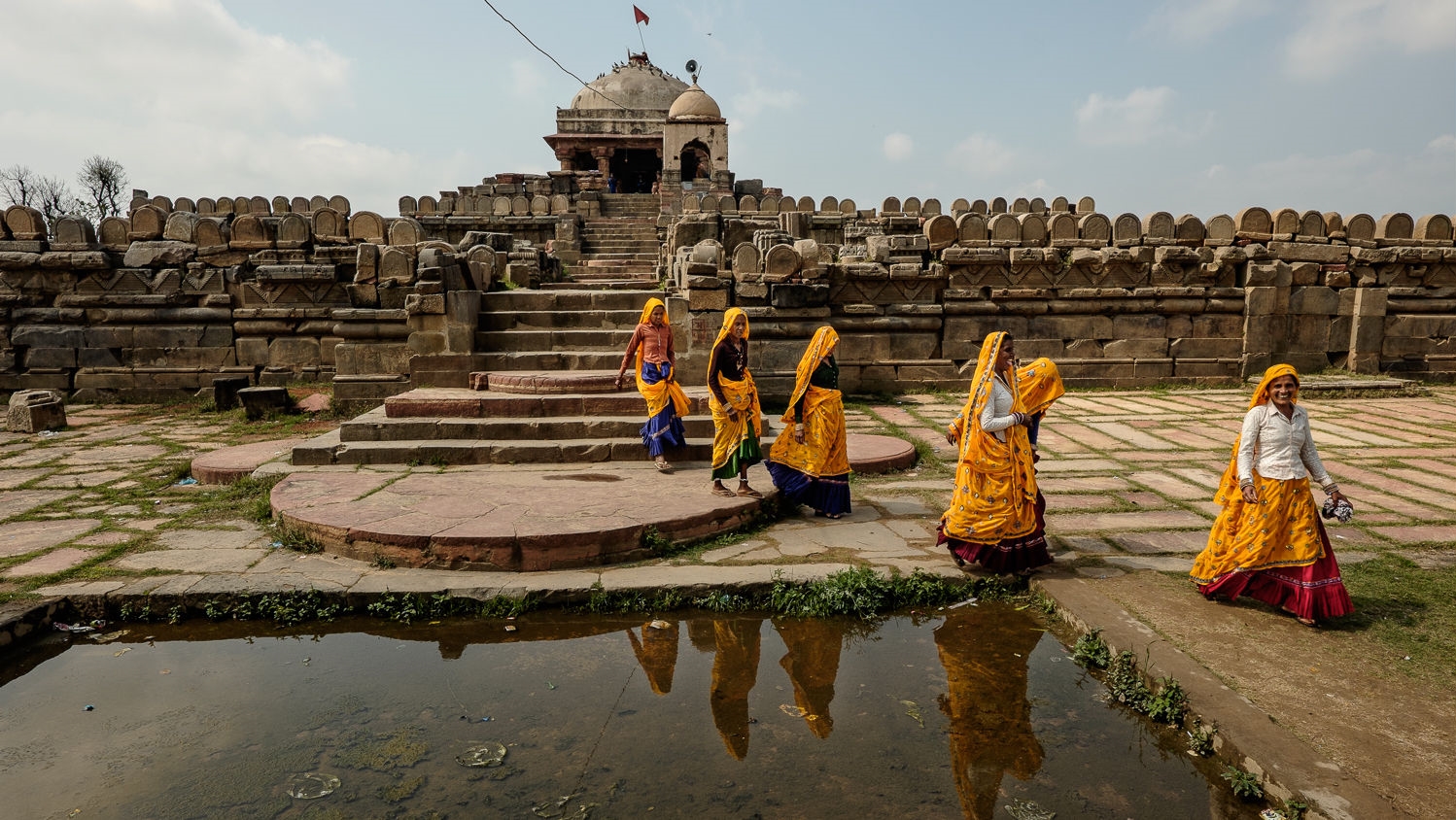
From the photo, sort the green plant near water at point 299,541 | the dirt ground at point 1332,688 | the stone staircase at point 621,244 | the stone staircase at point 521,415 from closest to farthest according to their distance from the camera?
the dirt ground at point 1332,688
the green plant near water at point 299,541
the stone staircase at point 521,415
the stone staircase at point 621,244

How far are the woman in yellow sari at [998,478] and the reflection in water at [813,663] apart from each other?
95cm

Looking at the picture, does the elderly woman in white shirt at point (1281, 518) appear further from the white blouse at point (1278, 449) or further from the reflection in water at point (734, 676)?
the reflection in water at point (734, 676)

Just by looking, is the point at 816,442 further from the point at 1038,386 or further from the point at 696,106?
the point at 696,106

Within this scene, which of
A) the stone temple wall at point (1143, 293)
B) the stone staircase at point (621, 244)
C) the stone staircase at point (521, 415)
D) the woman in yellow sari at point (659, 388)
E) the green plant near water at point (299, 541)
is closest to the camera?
the green plant near water at point (299, 541)

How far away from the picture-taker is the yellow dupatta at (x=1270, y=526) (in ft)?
12.1

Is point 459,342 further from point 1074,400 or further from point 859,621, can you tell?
point 1074,400

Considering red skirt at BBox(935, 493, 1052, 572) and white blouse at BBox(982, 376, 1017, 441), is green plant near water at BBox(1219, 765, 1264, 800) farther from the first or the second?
white blouse at BBox(982, 376, 1017, 441)

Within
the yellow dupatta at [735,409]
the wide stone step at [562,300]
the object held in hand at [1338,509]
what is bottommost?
the object held in hand at [1338,509]

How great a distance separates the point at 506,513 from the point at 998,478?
2.79 m

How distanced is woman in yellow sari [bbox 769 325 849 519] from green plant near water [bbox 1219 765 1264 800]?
285 centimetres

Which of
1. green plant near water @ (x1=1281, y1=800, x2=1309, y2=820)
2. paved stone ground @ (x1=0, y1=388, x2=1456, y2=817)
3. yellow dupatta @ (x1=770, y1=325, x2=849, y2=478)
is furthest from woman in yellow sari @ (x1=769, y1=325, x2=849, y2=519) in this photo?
green plant near water @ (x1=1281, y1=800, x2=1309, y2=820)

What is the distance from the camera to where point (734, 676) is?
3.44 metres

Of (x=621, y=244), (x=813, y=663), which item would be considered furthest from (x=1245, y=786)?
(x=621, y=244)

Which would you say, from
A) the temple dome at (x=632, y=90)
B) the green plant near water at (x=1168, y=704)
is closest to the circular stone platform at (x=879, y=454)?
the green plant near water at (x=1168, y=704)
